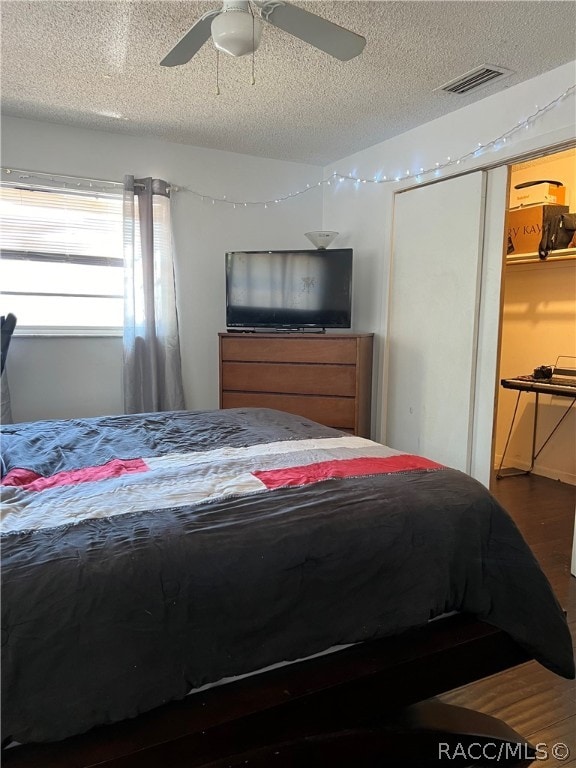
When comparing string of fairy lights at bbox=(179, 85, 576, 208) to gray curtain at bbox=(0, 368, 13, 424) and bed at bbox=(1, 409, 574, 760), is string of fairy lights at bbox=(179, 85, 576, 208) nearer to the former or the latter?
gray curtain at bbox=(0, 368, 13, 424)

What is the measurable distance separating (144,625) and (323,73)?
267 cm

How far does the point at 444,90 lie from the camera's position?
293 cm

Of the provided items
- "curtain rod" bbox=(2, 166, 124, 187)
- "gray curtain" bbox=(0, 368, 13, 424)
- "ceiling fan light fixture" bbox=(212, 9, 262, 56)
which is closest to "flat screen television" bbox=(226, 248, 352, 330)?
"curtain rod" bbox=(2, 166, 124, 187)

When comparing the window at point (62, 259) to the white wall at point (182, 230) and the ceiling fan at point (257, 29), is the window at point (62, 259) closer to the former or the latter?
the white wall at point (182, 230)

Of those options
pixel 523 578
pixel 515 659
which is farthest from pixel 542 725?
pixel 523 578

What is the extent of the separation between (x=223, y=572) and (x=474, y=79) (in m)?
2.81

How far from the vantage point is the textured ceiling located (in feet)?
7.18

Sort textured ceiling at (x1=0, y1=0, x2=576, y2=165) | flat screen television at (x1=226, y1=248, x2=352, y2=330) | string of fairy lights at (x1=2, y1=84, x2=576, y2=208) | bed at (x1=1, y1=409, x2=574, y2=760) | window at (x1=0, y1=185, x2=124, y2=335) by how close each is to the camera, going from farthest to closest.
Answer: flat screen television at (x1=226, y1=248, x2=352, y2=330)
window at (x1=0, y1=185, x2=124, y2=335)
string of fairy lights at (x1=2, y1=84, x2=576, y2=208)
textured ceiling at (x1=0, y1=0, x2=576, y2=165)
bed at (x1=1, y1=409, x2=574, y2=760)

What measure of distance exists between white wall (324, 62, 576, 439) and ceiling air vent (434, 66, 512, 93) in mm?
175

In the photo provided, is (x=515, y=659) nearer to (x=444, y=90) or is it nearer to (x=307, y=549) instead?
(x=307, y=549)

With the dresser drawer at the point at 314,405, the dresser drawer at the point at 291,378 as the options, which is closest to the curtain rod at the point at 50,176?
the dresser drawer at the point at 291,378

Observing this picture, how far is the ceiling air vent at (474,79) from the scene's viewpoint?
8.78ft

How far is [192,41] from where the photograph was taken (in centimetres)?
197

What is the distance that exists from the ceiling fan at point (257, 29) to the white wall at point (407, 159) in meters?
1.28
